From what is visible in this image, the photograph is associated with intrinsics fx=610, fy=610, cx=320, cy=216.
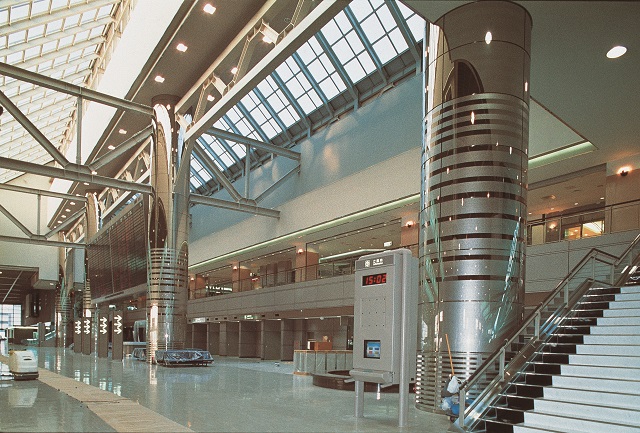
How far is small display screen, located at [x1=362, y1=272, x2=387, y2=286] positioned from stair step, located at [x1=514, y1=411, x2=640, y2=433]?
2.95m

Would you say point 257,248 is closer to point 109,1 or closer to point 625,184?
point 109,1

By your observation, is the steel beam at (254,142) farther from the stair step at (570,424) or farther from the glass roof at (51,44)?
the stair step at (570,424)

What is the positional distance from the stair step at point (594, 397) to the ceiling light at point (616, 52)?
687 cm

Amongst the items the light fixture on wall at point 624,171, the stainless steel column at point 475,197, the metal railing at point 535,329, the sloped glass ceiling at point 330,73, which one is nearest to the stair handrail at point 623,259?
the metal railing at point 535,329

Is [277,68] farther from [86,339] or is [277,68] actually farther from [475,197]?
[86,339]

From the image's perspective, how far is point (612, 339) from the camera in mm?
9758

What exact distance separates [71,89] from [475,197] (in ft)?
73.1

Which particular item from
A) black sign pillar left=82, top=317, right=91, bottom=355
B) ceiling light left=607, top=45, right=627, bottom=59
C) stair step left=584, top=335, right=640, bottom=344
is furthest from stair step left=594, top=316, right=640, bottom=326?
black sign pillar left=82, top=317, right=91, bottom=355

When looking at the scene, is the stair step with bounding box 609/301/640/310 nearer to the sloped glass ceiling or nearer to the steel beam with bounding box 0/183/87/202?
the sloped glass ceiling

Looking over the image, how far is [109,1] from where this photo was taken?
2675 centimetres

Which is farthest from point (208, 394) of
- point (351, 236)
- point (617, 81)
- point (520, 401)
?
point (351, 236)

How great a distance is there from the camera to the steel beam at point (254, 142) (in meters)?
31.4

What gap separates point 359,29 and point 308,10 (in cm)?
907

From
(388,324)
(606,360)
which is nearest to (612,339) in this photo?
(606,360)
